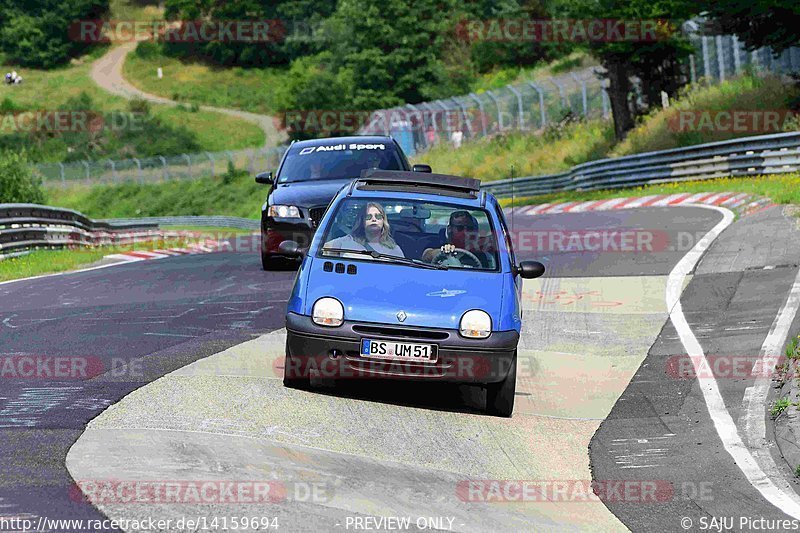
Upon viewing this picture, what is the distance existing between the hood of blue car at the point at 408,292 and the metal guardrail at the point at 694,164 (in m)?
19.7

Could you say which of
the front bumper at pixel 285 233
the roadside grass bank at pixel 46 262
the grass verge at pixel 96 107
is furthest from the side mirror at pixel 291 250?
the grass verge at pixel 96 107

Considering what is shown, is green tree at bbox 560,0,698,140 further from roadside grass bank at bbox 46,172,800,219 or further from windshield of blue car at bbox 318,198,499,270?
windshield of blue car at bbox 318,198,499,270

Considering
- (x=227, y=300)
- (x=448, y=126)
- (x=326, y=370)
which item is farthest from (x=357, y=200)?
(x=448, y=126)

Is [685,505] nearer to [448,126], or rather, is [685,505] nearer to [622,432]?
[622,432]

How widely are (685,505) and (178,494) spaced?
2.68 metres

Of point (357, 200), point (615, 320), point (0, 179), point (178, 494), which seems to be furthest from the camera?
point (0, 179)

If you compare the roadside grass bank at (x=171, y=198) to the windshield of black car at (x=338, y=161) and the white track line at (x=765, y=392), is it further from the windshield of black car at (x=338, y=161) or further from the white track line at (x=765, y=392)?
the white track line at (x=765, y=392)

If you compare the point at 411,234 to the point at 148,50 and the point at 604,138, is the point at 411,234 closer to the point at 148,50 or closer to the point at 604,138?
the point at 604,138

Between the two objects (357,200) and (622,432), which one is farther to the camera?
(357,200)

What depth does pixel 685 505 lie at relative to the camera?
23.0 ft
